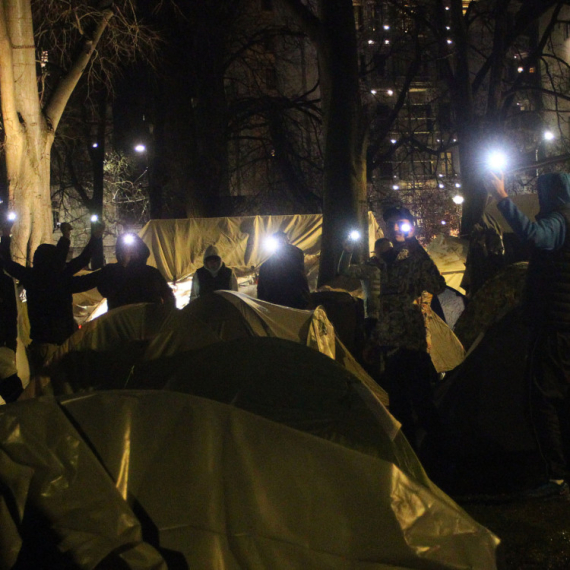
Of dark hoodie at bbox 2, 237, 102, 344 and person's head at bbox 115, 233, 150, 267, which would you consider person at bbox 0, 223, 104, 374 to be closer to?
dark hoodie at bbox 2, 237, 102, 344

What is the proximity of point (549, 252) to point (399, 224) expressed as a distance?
1211mm

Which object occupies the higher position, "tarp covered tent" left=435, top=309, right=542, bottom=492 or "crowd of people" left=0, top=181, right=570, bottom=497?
"crowd of people" left=0, top=181, right=570, bottom=497

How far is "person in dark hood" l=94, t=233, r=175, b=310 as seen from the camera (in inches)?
285

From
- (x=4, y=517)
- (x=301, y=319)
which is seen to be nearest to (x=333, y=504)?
(x=4, y=517)

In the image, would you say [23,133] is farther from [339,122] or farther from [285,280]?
[339,122]

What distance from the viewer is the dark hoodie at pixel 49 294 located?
6617 millimetres

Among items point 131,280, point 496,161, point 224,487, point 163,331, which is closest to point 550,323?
point 496,161

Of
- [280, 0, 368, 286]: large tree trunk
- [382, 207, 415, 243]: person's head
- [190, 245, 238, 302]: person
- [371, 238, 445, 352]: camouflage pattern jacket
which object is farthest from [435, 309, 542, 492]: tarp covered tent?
[280, 0, 368, 286]: large tree trunk

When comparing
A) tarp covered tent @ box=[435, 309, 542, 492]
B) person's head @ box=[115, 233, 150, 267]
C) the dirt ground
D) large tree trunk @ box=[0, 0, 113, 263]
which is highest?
large tree trunk @ box=[0, 0, 113, 263]

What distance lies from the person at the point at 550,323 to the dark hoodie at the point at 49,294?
3966 millimetres

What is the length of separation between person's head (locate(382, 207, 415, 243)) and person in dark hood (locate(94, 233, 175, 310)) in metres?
2.66

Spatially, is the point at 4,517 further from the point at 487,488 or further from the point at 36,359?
the point at 36,359

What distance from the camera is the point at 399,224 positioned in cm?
541

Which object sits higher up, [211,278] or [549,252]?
[549,252]
